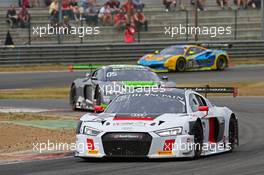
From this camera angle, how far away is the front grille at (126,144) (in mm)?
12953

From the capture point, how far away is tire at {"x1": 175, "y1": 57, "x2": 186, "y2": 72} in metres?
38.5

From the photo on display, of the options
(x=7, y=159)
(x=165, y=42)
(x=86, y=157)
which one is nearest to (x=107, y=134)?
(x=86, y=157)

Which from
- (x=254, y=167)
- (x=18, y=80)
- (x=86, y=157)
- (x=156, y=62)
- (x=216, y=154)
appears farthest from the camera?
(x=156, y=62)

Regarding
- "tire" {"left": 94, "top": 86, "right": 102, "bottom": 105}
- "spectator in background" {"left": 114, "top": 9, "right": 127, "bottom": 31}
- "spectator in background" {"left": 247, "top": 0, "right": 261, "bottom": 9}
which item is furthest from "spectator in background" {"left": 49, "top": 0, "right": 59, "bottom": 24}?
"tire" {"left": 94, "top": 86, "right": 102, "bottom": 105}

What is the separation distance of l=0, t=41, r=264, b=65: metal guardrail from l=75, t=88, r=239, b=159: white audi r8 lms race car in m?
25.9

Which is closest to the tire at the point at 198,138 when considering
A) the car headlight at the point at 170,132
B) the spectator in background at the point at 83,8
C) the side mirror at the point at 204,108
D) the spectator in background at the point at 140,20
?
the car headlight at the point at 170,132

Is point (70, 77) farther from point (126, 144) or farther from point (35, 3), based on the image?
point (126, 144)

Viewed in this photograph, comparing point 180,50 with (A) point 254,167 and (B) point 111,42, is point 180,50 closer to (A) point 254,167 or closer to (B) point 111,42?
(B) point 111,42

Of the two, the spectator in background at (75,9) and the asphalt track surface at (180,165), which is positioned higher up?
the asphalt track surface at (180,165)

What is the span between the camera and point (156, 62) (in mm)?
38031

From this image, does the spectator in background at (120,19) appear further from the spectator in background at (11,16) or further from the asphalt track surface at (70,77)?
the asphalt track surface at (70,77)

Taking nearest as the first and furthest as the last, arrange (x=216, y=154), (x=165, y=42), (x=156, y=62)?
(x=216, y=154), (x=156, y=62), (x=165, y=42)

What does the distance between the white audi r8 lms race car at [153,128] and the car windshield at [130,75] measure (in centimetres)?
787

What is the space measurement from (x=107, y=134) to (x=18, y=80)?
74.9 ft
